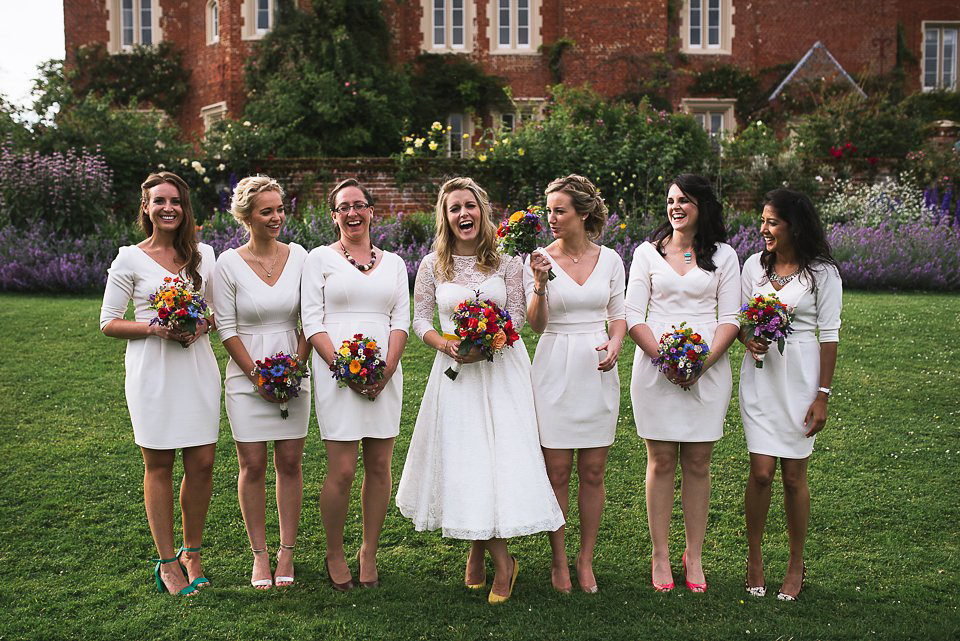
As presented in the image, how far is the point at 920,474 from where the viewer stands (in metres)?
6.62

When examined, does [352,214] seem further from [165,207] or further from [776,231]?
[776,231]

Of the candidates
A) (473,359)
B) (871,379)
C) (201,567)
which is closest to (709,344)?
(473,359)

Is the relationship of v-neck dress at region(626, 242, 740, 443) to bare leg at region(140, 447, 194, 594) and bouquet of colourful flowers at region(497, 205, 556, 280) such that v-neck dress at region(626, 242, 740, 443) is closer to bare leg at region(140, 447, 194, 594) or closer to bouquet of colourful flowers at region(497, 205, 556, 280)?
bouquet of colourful flowers at region(497, 205, 556, 280)

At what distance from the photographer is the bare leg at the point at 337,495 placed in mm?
4938

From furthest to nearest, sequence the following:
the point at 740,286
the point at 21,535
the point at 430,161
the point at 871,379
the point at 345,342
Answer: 1. the point at 430,161
2. the point at 871,379
3. the point at 21,535
4. the point at 740,286
5. the point at 345,342

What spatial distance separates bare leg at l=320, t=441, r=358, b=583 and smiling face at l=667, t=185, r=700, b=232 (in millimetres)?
2186

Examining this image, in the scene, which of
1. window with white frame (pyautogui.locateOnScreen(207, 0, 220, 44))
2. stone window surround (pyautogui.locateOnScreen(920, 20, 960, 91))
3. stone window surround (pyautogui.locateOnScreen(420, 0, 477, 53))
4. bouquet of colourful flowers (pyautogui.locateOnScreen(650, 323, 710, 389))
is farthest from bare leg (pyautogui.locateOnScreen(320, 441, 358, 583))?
stone window surround (pyautogui.locateOnScreen(920, 20, 960, 91))

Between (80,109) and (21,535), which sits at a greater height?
(80,109)

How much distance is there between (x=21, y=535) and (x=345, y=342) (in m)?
2.81

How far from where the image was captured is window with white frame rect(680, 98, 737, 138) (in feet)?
77.9

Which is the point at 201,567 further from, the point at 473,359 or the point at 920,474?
the point at 920,474

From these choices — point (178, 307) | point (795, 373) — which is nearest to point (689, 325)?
point (795, 373)

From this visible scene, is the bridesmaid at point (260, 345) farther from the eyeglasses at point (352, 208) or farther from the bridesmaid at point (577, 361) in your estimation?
the bridesmaid at point (577, 361)

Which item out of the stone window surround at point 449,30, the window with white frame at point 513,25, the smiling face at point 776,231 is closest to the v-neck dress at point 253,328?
the smiling face at point 776,231
